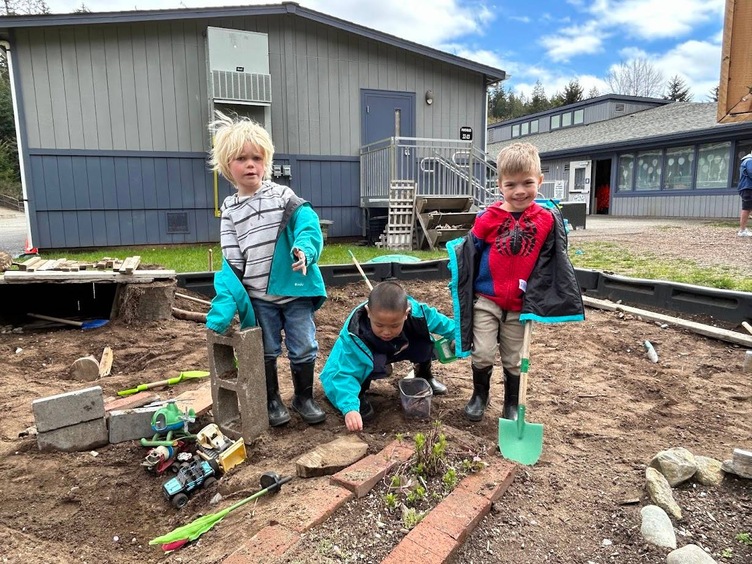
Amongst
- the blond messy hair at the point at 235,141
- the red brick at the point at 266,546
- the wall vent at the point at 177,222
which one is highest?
the blond messy hair at the point at 235,141

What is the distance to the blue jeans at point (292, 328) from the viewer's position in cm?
274

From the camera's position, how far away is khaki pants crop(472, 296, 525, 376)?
280 centimetres

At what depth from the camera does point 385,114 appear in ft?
37.0

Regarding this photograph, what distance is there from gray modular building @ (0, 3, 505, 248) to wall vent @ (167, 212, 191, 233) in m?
→ 0.02

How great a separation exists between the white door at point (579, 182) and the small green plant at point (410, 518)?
2276 cm

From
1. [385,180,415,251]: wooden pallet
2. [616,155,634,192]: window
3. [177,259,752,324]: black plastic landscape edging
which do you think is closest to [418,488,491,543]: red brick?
[177,259,752,324]: black plastic landscape edging

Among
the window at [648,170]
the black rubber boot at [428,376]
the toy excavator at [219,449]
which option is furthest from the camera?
the window at [648,170]

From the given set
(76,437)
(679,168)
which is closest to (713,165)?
(679,168)

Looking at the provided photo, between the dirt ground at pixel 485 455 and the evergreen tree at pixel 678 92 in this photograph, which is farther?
the evergreen tree at pixel 678 92

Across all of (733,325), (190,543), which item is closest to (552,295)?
(190,543)

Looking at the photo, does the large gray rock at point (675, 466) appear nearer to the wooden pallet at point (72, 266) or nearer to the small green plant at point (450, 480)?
the small green plant at point (450, 480)

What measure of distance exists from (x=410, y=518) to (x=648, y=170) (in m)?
21.0

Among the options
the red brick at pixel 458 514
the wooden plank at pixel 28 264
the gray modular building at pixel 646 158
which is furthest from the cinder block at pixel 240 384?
the gray modular building at pixel 646 158

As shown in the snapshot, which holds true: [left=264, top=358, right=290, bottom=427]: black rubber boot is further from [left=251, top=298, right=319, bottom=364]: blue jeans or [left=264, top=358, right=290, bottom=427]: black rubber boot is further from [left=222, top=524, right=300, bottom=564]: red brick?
[left=222, top=524, right=300, bottom=564]: red brick
